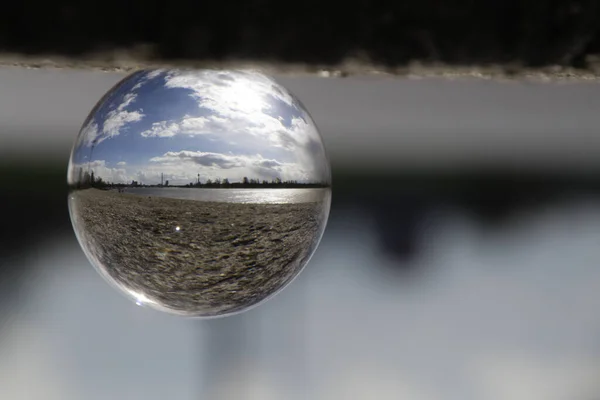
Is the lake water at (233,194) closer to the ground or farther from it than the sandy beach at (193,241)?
farther from it

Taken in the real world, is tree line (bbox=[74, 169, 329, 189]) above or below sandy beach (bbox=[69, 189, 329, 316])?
above

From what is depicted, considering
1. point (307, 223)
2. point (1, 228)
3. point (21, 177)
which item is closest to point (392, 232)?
point (21, 177)

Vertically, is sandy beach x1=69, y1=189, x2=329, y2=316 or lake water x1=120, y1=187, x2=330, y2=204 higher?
lake water x1=120, y1=187, x2=330, y2=204

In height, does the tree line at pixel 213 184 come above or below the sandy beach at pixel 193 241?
above
